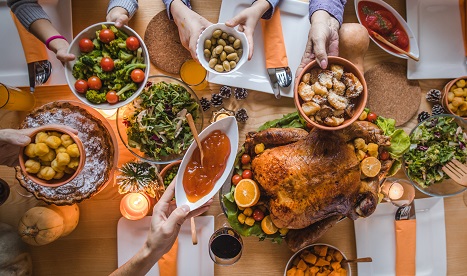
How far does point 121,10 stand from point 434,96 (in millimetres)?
1392

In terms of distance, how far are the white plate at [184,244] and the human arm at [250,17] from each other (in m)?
0.76

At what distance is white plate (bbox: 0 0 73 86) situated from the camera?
1.74m

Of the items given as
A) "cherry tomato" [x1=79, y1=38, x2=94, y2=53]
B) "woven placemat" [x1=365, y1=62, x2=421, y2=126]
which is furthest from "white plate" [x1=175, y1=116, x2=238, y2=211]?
"woven placemat" [x1=365, y1=62, x2=421, y2=126]

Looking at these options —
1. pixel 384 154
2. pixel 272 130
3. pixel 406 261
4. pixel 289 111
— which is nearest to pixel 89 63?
pixel 272 130

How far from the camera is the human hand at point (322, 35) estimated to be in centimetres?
162

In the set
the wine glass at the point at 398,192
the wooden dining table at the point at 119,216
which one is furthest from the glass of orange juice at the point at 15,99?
the wine glass at the point at 398,192

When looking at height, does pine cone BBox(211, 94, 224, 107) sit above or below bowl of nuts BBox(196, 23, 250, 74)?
below

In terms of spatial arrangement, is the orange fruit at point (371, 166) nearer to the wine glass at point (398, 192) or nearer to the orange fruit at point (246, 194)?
the wine glass at point (398, 192)

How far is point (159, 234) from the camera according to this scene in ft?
4.49

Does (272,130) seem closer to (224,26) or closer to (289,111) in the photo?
(289,111)

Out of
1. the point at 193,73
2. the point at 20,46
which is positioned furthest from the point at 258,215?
the point at 20,46

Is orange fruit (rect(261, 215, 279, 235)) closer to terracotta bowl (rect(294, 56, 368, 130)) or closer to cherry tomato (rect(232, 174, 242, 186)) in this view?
cherry tomato (rect(232, 174, 242, 186))

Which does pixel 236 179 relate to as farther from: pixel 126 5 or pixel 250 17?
pixel 126 5

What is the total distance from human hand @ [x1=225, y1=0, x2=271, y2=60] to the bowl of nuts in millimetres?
39
